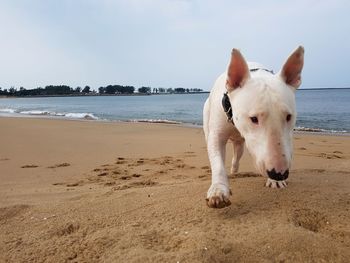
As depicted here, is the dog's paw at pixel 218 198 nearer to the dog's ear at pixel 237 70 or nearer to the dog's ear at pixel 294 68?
the dog's ear at pixel 237 70

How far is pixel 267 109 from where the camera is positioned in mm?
2965

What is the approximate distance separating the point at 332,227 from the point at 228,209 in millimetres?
804

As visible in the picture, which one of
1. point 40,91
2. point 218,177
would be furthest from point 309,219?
point 40,91

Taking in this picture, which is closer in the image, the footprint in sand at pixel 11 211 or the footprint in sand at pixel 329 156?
the footprint in sand at pixel 11 211

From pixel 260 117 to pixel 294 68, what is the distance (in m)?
0.78

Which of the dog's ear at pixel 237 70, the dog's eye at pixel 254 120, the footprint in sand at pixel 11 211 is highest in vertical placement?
the dog's ear at pixel 237 70

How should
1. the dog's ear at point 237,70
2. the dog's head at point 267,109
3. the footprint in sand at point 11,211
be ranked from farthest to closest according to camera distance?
the footprint in sand at point 11,211 → the dog's ear at point 237,70 → the dog's head at point 267,109

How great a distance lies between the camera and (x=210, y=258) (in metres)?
2.45

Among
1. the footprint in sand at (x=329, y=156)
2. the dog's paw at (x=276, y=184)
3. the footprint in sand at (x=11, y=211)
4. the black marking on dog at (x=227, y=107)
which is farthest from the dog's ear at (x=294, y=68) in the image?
the footprint in sand at (x=329, y=156)

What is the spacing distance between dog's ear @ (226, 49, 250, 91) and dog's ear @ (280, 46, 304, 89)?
331mm

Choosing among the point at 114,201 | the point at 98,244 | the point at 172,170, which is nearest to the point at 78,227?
the point at 98,244

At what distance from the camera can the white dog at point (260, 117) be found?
280 centimetres

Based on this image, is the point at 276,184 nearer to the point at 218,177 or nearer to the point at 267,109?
the point at 218,177

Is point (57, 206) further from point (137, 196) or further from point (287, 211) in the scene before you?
point (287, 211)
